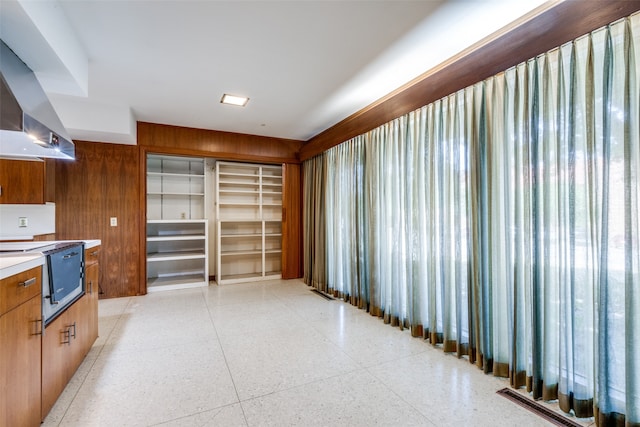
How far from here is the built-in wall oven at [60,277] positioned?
1764 mm

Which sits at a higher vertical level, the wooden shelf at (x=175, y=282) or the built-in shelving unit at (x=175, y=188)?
the built-in shelving unit at (x=175, y=188)

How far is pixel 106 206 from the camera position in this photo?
4.23 metres

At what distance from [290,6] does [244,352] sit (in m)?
2.76

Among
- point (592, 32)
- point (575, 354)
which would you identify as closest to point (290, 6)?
point (592, 32)

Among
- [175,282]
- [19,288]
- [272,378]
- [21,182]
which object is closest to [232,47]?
[19,288]

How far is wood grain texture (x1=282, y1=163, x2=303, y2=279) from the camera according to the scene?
217 inches

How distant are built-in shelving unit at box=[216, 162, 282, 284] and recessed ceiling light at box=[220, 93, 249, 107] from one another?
1785 millimetres

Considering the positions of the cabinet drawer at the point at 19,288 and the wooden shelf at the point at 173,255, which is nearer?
the cabinet drawer at the point at 19,288

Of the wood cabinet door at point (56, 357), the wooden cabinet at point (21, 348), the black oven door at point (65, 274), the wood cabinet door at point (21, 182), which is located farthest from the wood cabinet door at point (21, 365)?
the wood cabinet door at point (21, 182)

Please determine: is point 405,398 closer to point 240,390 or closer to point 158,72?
point 240,390

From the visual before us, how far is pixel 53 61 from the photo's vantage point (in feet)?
6.39

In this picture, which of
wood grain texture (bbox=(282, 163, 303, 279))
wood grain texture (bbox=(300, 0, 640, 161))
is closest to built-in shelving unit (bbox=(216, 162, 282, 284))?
wood grain texture (bbox=(282, 163, 303, 279))

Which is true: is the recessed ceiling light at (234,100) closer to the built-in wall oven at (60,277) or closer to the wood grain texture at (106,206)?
the wood grain texture at (106,206)

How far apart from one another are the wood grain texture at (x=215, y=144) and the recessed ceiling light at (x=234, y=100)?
1373 mm
